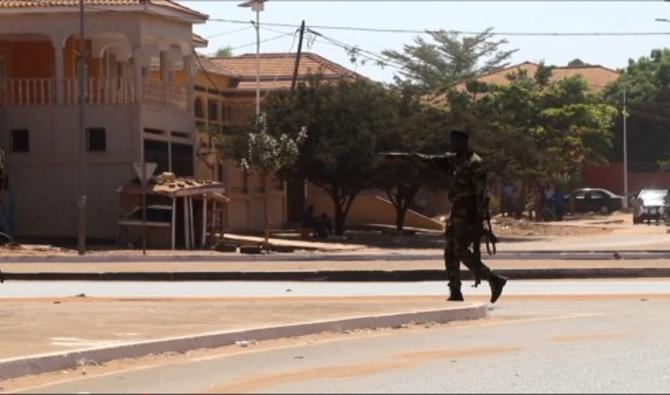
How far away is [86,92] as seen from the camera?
146ft

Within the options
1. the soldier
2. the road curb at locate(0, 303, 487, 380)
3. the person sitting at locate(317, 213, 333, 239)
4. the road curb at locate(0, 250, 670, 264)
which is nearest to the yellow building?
the person sitting at locate(317, 213, 333, 239)

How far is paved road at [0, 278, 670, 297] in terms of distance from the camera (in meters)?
22.2

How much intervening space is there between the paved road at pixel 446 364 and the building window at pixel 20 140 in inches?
1193

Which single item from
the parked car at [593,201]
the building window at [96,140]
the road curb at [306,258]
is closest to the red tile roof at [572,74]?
the parked car at [593,201]

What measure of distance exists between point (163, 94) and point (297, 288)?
23.5 metres

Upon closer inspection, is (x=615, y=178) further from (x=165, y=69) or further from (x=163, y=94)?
(x=163, y=94)

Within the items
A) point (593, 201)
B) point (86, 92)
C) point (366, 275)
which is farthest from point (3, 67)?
point (593, 201)

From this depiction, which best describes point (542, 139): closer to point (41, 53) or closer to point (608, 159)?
point (608, 159)

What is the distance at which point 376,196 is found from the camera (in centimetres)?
6075

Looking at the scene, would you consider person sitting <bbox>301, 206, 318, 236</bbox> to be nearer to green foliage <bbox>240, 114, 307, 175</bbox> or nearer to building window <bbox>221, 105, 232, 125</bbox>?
green foliage <bbox>240, 114, 307, 175</bbox>

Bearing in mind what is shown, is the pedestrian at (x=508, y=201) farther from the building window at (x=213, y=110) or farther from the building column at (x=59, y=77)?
the building column at (x=59, y=77)

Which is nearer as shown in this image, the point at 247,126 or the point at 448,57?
the point at 247,126

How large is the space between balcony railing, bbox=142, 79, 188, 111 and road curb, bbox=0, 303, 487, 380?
94.5 ft

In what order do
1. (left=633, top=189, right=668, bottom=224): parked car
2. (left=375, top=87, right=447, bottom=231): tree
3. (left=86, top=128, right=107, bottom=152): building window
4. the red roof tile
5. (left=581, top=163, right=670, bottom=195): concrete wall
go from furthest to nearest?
(left=581, top=163, right=670, bottom=195): concrete wall → (left=633, top=189, right=668, bottom=224): parked car → the red roof tile → (left=375, top=87, right=447, bottom=231): tree → (left=86, top=128, right=107, bottom=152): building window
